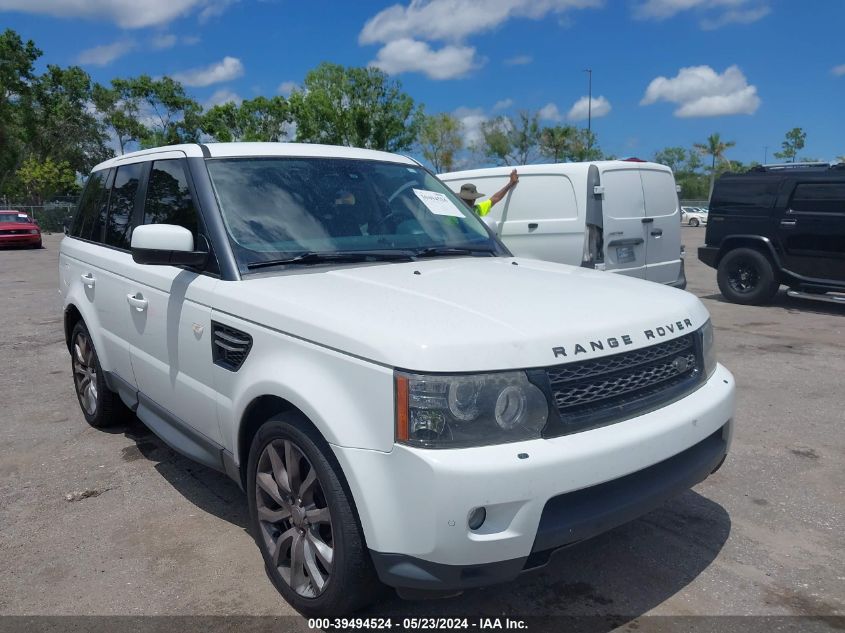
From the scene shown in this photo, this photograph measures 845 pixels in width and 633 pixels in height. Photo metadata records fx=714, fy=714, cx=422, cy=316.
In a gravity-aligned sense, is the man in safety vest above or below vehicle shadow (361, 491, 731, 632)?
above

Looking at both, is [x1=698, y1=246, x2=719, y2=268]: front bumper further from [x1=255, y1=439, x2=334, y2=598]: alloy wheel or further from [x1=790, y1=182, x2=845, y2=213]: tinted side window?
[x1=255, y1=439, x2=334, y2=598]: alloy wheel

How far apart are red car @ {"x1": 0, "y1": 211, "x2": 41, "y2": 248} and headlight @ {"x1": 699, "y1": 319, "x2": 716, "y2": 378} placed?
28.1 meters

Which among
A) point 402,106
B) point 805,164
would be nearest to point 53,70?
point 402,106

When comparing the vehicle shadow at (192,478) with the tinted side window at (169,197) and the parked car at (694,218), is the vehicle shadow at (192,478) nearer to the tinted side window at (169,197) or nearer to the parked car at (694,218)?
the tinted side window at (169,197)

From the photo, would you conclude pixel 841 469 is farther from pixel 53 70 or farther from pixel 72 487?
pixel 53 70

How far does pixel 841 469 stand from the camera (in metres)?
4.29

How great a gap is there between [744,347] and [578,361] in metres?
6.12

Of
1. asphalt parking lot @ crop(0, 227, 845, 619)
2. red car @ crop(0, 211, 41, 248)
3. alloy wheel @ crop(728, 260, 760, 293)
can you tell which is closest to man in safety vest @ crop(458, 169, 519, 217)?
asphalt parking lot @ crop(0, 227, 845, 619)

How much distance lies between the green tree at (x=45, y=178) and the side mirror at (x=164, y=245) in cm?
5589

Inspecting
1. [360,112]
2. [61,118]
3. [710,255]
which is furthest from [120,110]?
[710,255]

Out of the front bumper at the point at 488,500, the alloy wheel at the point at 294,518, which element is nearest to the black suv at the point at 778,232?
the front bumper at the point at 488,500

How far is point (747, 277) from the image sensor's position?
10.9 meters

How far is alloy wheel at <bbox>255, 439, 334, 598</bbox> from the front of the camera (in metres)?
2.65

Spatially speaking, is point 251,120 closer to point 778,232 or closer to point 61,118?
point 61,118
